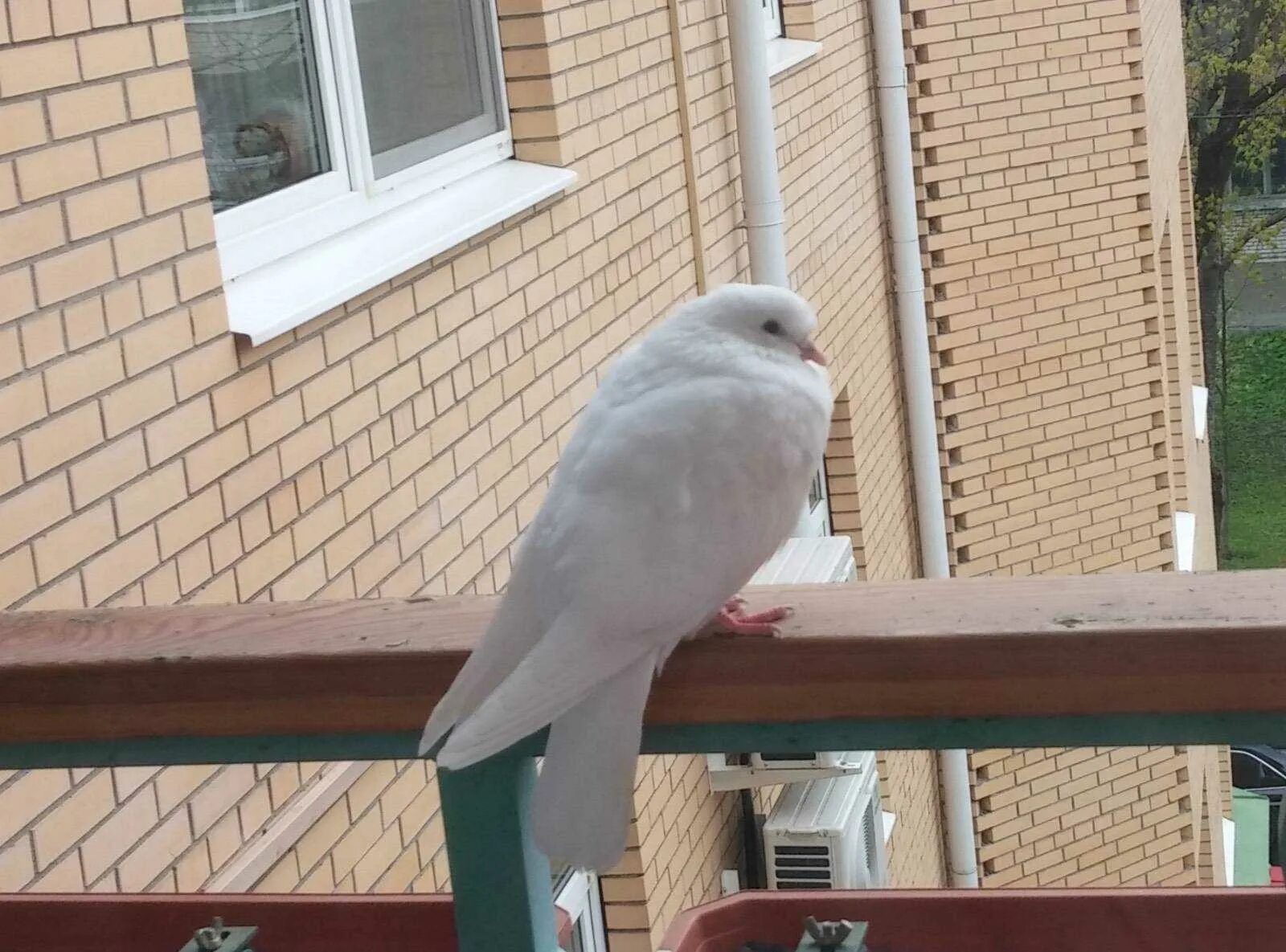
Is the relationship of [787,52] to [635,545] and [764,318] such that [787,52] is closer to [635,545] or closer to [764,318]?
[764,318]

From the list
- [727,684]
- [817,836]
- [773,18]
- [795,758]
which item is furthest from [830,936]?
[773,18]

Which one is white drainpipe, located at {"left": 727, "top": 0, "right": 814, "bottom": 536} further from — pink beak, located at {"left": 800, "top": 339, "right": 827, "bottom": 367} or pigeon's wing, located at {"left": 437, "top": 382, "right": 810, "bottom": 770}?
pigeon's wing, located at {"left": 437, "top": 382, "right": 810, "bottom": 770}

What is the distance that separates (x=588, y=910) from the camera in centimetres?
504

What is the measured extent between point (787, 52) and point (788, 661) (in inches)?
250

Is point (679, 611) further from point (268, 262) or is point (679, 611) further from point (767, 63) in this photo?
point (767, 63)

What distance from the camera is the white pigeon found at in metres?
1.23

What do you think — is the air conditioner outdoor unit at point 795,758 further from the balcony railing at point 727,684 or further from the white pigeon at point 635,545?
the balcony railing at point 727,684

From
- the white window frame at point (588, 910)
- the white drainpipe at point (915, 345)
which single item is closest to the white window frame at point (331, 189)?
the white window frame at point (588, 910)

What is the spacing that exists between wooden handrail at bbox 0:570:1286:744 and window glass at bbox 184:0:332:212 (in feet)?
7.11

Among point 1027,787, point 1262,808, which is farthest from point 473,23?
point 1262,808

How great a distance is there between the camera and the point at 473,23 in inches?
186

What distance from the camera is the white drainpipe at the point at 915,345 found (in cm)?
866

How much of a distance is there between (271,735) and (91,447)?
159cm

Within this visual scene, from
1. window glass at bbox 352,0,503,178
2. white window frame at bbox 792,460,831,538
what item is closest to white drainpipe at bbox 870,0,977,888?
white window frame at bbox 792,460,831,538
